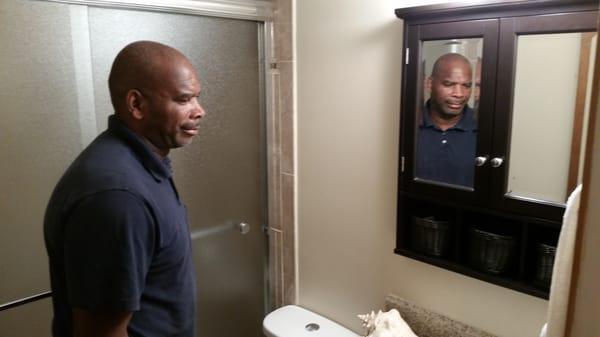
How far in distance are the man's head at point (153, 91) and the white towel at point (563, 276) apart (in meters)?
0.79

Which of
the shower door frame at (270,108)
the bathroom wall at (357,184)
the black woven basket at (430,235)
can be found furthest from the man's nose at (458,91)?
the shower door frame at (270,108)

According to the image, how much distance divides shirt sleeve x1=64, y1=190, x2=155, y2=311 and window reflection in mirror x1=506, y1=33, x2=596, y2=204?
3.29ft

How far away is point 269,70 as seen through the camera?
1.99 m

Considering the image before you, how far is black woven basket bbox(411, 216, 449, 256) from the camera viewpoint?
1492 millimetres

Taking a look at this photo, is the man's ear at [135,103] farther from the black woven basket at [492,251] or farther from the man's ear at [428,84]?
the black woven basket at [492,251]

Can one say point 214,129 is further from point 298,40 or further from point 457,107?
point 457,107

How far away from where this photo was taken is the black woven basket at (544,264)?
126 centimetres

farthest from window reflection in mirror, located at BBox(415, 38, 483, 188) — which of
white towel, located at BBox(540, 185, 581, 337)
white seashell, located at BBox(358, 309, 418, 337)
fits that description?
white towel, located at BBox(540, 185, 581, 337)

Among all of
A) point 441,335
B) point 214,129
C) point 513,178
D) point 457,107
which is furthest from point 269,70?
point 441,335

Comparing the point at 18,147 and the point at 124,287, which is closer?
the point at 124,287

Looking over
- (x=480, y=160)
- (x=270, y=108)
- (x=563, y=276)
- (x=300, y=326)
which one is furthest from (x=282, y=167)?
(x=563, y=276)

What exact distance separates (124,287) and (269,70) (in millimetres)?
1282

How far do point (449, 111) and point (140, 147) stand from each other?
34.5 inches

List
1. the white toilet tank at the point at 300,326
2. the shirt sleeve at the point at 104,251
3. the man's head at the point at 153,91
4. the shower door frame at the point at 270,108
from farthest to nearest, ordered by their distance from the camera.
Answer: the white toilet tank at the point at 300,326
the shower door frame at the point at 270,108
the man's head at the point at 153,91
the shirt sleeve at the point at 104,251
